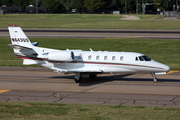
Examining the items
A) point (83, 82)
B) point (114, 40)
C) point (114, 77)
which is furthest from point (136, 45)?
point (83, 82)

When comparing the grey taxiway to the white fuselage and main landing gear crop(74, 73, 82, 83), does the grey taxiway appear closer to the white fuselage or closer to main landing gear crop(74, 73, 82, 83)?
main landing gear crop(74, 73, 82, 83)

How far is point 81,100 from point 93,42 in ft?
117

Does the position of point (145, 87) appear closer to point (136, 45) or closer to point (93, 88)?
point (93, 88)

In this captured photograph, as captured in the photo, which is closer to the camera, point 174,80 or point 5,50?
point 174,80

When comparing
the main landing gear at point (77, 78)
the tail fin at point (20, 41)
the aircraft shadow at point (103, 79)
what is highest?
the tail fin at point (20, 41)

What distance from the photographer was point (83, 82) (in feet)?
93.0

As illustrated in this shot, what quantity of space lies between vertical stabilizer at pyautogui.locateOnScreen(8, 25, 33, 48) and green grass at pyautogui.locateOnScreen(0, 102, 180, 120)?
1150 cm

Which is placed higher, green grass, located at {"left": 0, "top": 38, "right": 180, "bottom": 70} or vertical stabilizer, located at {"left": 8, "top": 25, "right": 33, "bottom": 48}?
vertical stabilizer, located at {"left": 8, "top": 25, "right": 33, "bottom": 48}

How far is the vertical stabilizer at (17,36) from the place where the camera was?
96.5ft

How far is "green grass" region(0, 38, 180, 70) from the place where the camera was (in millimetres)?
42928

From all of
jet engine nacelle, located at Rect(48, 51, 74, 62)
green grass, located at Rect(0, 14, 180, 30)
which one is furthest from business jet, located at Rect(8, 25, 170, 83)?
green grass, located at Rect(0, 14, 180, 30)

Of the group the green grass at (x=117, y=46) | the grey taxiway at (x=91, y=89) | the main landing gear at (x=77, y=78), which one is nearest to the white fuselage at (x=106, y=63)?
the main landing gear at (x=77, y=78)

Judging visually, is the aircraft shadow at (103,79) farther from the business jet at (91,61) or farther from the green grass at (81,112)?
the green grass at (81,112)

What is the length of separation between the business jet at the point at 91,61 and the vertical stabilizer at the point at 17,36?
0.62m
